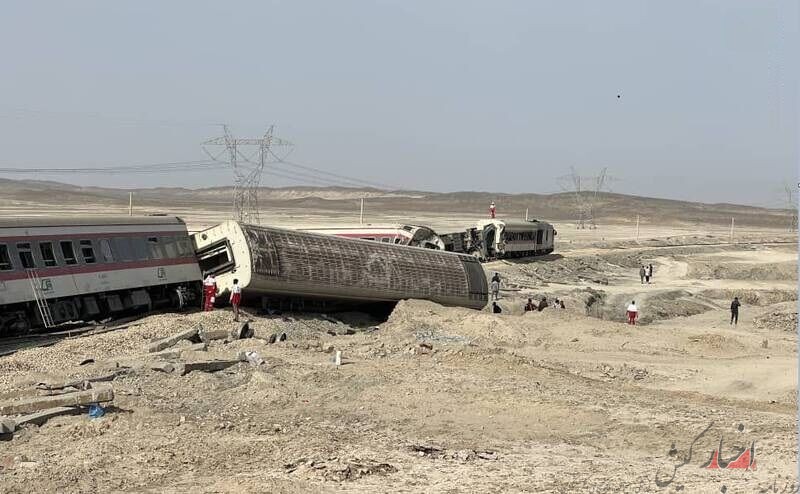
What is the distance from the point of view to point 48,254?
22.9 metres

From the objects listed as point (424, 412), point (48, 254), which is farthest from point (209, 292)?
point (424, 412)

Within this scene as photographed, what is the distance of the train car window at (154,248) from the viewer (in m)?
26.4

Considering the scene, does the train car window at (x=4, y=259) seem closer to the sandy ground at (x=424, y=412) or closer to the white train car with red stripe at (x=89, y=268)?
the white train car with red stripe at (x=89, y=268)

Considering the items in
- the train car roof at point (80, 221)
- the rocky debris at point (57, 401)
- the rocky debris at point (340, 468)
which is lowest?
the rocky debris at point (340, 468)

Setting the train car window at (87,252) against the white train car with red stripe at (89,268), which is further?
the train car window at (87,252)

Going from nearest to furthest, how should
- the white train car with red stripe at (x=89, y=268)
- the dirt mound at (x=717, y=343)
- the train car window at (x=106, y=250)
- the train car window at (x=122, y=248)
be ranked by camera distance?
the white train car with red stripe at (x=89, y=268) → the train car window at (x=106, y=250) → the train car window at (x=122, y=248) → the dirt mound at (x=717, y=343)

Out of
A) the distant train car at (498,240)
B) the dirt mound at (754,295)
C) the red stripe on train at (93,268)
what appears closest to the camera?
the red stripe on train at (93,268)

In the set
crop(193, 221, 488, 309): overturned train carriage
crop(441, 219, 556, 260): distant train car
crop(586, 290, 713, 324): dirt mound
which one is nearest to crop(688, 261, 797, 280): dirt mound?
crop(441, 219, 556, 260): distant train car

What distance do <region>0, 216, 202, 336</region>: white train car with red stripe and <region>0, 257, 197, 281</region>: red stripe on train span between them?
0.03m

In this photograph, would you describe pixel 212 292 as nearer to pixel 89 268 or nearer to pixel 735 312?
pixel 89 268

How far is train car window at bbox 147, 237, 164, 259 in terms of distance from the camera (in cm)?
2644

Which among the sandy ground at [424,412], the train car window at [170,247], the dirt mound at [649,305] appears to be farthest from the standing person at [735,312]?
the train car window at [170,247]

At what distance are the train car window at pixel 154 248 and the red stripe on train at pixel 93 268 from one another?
15cm

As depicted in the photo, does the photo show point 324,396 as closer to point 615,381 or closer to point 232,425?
point 232,425
